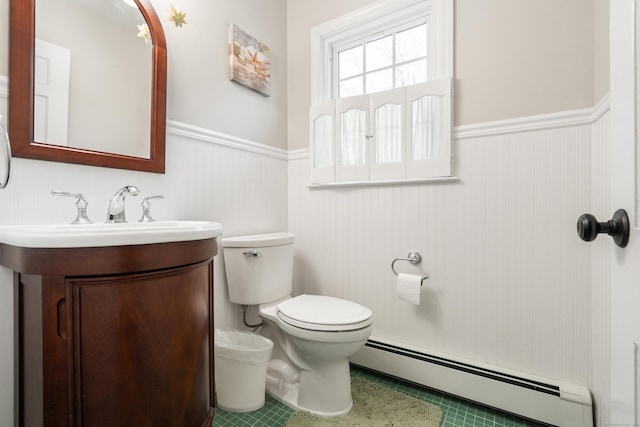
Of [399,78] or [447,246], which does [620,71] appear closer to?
[447,246]

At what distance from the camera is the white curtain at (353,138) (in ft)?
5.99

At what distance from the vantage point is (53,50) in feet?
3.55

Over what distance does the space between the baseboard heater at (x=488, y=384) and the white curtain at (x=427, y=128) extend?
3.40 ft

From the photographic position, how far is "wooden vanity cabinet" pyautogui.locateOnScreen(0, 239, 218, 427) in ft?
2.49

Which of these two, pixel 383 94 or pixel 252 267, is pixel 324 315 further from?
pixel 383 94

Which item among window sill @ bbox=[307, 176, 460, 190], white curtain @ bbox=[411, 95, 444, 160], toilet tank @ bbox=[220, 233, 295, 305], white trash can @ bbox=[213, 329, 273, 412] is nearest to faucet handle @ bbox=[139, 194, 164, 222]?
toilet tank @ bbox=[220, 233, 295, 305]

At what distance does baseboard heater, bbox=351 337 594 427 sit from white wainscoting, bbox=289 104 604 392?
2.2 inches

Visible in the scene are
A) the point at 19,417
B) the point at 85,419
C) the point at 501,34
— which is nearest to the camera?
the point at 85,419

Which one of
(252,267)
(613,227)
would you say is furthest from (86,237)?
(613,227)

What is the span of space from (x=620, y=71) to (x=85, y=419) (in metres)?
1.32

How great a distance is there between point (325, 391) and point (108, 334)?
968 millimetres

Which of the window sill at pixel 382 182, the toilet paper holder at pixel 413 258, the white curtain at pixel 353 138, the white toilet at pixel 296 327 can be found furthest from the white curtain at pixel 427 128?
the white toilet at pixel 296 327

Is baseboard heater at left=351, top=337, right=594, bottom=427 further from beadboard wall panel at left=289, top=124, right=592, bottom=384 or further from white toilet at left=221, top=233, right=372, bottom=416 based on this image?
white toilet at left=221, top=233, right=372, bottom=416

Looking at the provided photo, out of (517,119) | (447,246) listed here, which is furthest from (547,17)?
(447,246)
